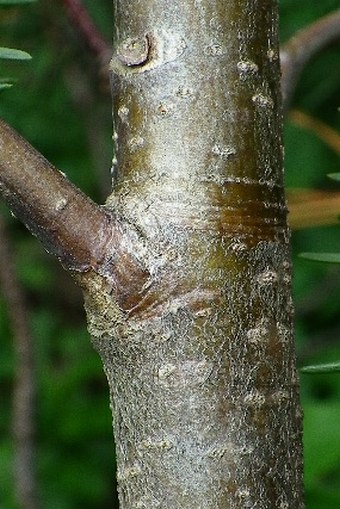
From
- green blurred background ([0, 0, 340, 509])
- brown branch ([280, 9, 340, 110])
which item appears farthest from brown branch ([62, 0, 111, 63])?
green blurred background ([0, 0, 340, 509])

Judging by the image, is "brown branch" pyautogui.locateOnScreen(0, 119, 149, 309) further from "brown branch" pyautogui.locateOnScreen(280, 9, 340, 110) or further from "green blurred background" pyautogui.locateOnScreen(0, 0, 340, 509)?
"green blurred background" pyautogui.locateOnScreen(0, 0, 340, 509)

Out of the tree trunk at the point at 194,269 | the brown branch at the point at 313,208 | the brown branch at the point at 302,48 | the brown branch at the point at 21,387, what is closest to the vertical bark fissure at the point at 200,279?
the tree trunk at the point at 194,269

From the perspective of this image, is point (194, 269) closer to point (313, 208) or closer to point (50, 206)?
point (50, 206)

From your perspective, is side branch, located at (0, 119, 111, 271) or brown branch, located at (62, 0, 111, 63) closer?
side branch, located at (0, 119, 111, 271)

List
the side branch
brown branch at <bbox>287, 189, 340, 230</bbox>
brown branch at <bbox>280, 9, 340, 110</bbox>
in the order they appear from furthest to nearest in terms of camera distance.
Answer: brown branch at <bbox>287, 189, 340, 230</bbox> → brown branch at <bbox>280, 9, 340, 110</bbox> → the side branch

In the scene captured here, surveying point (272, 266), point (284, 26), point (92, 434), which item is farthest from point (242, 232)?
point (92, 434)

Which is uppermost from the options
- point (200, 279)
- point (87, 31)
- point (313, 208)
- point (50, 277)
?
point (50, 277)

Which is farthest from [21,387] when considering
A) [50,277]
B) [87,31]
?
[50,277]
